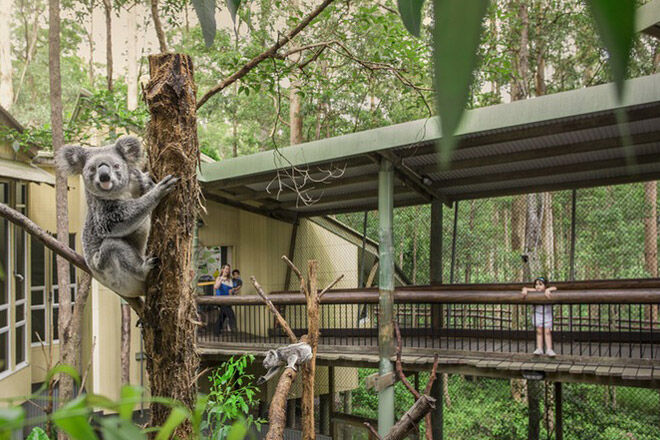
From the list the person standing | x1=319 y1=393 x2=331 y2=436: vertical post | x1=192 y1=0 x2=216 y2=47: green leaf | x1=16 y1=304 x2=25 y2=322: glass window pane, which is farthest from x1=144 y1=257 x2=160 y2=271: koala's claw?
x1=319 y1=393 x2=331 y2=436: vertical post

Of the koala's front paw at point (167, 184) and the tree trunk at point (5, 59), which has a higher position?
the tree trunk at point (5, 59)

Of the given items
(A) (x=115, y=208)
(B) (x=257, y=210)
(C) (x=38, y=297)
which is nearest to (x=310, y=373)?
(A) (x=115, y=208)

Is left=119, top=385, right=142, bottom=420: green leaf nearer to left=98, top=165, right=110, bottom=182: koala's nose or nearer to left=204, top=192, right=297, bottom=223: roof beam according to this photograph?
left=98, top=165, right=110, bottom=182: koala's nose

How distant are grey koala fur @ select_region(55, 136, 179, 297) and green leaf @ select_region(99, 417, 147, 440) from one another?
1.70 meters

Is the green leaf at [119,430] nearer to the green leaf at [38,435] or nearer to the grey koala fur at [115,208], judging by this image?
the grey koala fur at [115,208]

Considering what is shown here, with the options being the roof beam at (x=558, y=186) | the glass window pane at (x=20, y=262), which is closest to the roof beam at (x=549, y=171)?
the roof beam at (x=558, y=186)

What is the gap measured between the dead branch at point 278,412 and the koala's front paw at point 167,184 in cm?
99

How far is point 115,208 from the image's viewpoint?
A: 6.94 feet

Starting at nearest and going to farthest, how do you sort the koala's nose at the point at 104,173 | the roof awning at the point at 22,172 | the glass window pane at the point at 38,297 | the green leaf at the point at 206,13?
1. the green leaf at the point at 206,13
2. the koala's nose at the point at 104,173
3. the roof awning at the point at 22,172
4. the glass window pane at the point at 38,297

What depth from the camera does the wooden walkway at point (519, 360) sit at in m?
5.03

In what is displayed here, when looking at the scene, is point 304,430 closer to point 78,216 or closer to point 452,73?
point 452,73

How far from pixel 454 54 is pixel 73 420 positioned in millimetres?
248

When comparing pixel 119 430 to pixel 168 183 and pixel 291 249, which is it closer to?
pixel 168 183

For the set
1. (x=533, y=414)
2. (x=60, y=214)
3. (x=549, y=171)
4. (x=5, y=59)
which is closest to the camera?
(x=60, y=214)
